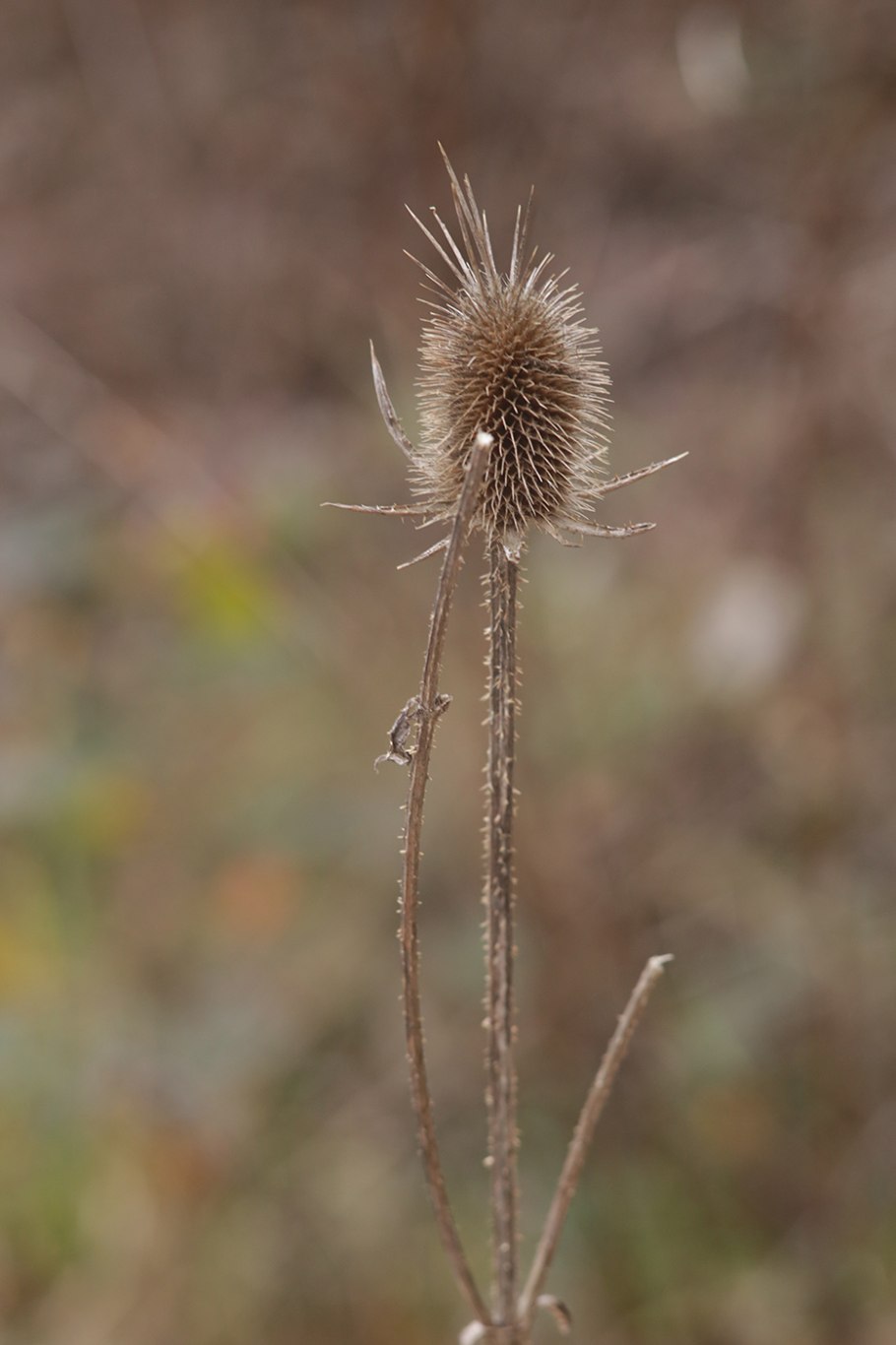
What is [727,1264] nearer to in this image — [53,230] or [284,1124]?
[284,1124]

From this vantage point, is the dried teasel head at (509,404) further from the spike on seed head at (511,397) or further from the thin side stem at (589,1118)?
the thin side stem at (589,1118)

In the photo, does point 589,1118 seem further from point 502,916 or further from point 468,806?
point 468,806

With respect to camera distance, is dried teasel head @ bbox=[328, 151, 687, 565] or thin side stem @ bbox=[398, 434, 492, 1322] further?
dried teasel head @ bbox=[328, 151, 687, 565]

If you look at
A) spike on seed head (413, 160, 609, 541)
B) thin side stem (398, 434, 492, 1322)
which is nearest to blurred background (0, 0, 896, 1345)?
spike on seed head (413, 160, 609, 541)

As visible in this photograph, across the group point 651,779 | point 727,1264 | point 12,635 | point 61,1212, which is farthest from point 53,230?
point 727,1264

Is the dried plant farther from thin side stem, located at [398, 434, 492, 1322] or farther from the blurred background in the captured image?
the blurred background

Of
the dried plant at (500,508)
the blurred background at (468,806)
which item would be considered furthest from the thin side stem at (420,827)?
the blurred background at (468,806)
